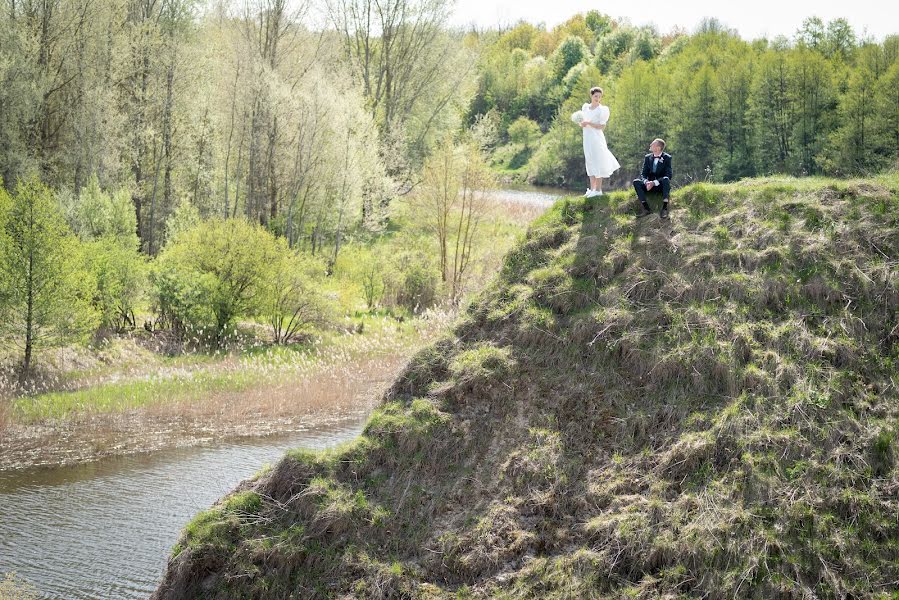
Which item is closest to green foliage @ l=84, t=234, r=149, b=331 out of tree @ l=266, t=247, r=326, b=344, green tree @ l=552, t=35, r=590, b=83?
tree @ l=266, t=247, r=326, b=344

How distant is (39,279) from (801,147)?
44532mm

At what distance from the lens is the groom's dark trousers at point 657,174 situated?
13.5 metres

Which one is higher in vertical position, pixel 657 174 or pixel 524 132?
pixel 524 132

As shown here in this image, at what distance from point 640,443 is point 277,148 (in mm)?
32928

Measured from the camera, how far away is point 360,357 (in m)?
27.8

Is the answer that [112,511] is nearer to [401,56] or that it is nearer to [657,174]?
[657,174]

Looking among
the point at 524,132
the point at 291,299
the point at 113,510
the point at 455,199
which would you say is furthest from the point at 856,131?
the point at 524,132

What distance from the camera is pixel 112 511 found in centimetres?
1605

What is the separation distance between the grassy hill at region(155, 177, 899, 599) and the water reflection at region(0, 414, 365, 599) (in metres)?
3.25

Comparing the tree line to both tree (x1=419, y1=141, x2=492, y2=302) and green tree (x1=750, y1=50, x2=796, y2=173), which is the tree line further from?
tree (x1=419, y1=141, x2=492, y2=302)

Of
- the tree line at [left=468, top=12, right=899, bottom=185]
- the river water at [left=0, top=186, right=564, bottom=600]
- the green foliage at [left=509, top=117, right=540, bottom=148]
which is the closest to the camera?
the river water at [left=0, top=186, right=564, bottom=600]

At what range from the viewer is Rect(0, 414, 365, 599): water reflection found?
13.4m

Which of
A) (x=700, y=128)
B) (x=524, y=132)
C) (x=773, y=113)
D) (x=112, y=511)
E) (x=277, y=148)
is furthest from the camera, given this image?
(x=524, y=132)

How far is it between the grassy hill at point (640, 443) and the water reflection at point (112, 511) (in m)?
3.25
